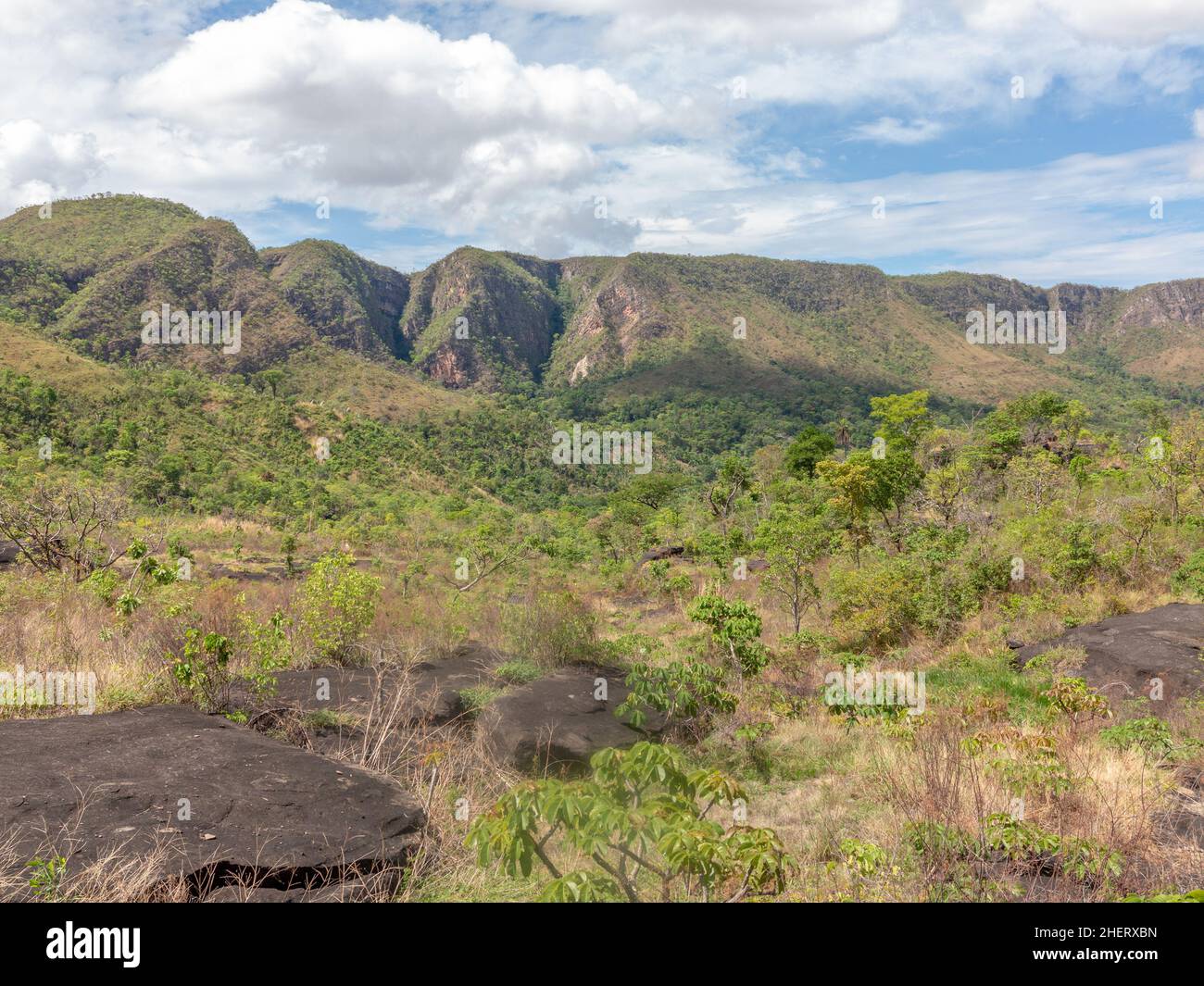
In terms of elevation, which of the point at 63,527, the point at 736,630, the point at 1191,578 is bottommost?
Answer: the point at 736,630

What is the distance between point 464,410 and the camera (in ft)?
252

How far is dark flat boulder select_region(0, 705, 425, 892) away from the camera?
3.88m

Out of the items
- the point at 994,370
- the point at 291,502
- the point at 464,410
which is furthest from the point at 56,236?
the point at 994,370

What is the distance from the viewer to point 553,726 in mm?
7480

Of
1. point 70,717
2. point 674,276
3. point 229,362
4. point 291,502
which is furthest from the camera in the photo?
point 674,276

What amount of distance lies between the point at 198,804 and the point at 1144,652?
441 inches

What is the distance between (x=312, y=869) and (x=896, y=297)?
152 meters

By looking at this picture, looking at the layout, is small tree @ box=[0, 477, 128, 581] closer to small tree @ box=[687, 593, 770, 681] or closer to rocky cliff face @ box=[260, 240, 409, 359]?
small tree @ box=[687, 593, 770, 681]

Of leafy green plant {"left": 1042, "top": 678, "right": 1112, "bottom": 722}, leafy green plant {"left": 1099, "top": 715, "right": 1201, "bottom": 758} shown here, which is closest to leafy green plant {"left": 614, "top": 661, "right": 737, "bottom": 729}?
leafy green plant {"left": 1042, "top": 678, "right": 1112, "bottom": 722}

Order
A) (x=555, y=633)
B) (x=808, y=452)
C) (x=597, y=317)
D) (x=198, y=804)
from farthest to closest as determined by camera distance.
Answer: (x=597, y=317) < (x=808, y=452) < (x=555, y=633) < (x=198, y=804)

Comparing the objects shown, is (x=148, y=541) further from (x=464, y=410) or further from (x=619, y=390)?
(x=619, y=390)

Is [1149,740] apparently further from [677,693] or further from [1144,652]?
[677,693]

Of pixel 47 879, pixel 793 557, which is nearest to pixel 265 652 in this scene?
pixel 47 879

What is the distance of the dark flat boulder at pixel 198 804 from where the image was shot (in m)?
3.88
